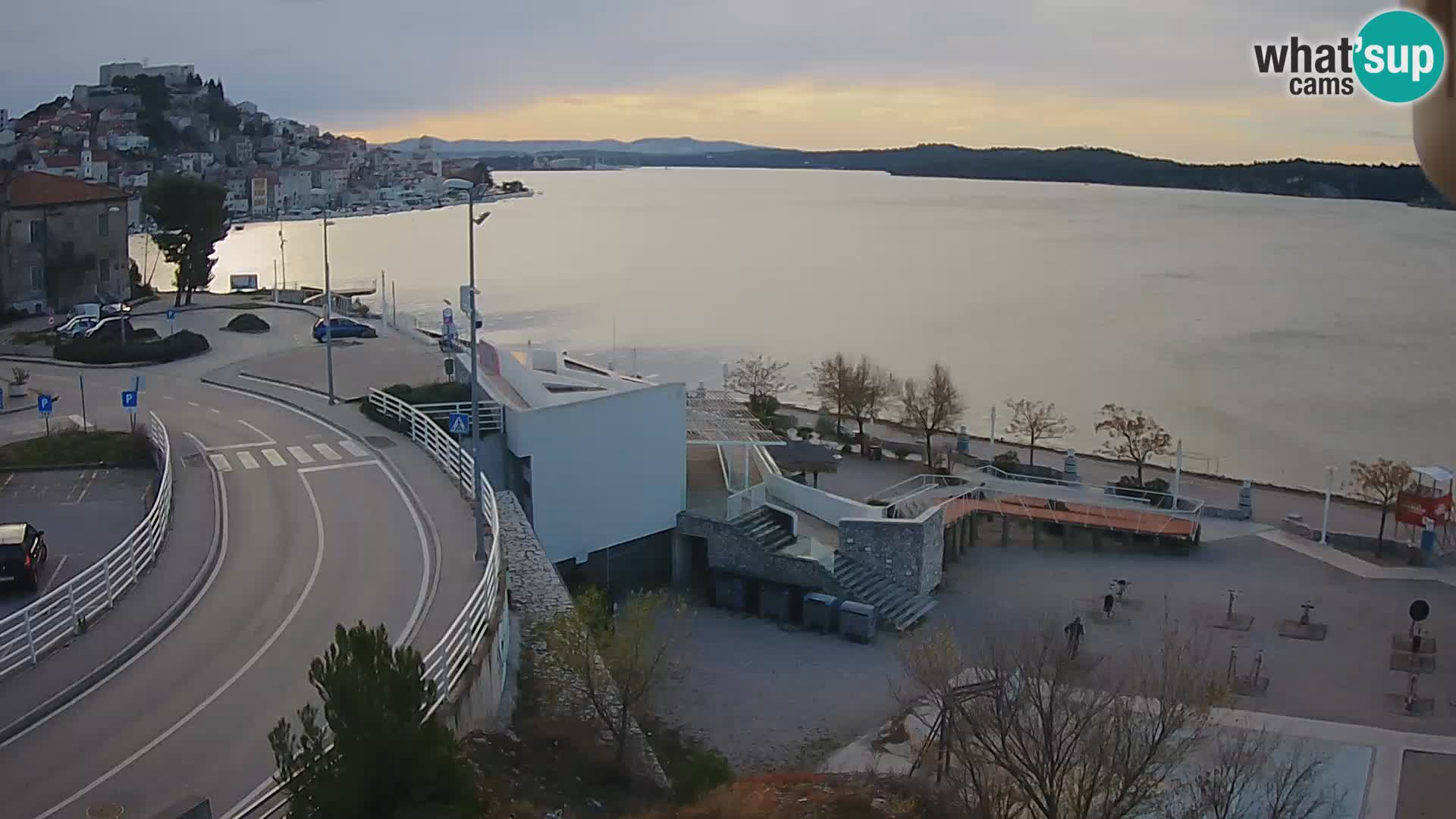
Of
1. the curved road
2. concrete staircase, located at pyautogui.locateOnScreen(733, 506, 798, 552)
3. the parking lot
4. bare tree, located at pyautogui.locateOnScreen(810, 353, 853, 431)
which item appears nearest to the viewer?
the curved road

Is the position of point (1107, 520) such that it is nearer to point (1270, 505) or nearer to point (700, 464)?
point (1270, 505)

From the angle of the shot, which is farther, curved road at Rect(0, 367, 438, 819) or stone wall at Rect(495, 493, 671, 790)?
stone wall at Rect(495, 493, 671, 790)

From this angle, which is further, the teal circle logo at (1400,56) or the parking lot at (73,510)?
the parking lot at (73,510)

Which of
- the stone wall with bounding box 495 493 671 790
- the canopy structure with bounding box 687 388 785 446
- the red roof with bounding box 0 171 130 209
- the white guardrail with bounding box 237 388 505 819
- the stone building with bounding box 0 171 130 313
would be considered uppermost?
the red roof with bounding box 0 171 130 209

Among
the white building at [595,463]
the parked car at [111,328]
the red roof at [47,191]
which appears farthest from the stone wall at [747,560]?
the red roof at [47,191]

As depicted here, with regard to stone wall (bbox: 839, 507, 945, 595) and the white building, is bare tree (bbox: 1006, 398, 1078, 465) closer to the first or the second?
stone wall (bbox: 839, 507, 945, 595)

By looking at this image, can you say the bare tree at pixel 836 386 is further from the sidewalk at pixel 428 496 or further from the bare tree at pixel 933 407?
the sidewalk at pixel 428 496

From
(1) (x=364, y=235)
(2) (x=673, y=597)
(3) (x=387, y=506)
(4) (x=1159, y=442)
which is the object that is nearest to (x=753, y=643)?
(2) (x=673, y=597)

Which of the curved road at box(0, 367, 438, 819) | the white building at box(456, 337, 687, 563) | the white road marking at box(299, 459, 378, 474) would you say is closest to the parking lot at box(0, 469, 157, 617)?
the curved road at box(0, 367, 438, 819)
